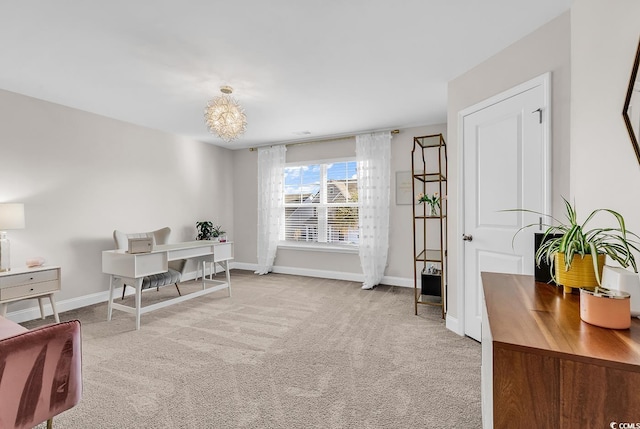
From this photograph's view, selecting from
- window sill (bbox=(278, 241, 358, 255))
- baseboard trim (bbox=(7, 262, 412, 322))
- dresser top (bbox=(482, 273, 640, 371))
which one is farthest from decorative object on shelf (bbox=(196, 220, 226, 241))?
dresser top (bbox=(482, 273, 640, 371))

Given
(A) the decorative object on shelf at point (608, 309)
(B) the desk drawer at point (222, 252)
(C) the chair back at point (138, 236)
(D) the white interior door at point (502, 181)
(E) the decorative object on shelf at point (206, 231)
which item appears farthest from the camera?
(E) the decorative object on shelf at point (206, 231)

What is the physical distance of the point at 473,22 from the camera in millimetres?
2109

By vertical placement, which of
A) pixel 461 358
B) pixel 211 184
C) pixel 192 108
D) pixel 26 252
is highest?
pixel 192 108

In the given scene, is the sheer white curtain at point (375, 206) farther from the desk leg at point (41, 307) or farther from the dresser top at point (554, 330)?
the desk leg at point (41, 307)

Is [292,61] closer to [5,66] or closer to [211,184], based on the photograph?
[5,66]

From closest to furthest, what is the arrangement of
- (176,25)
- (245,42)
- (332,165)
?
(176,25) < (245,42) < (332,165)

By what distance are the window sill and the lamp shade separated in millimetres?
3598

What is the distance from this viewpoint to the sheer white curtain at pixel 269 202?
5613mm

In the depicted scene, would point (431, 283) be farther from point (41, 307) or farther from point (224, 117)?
point (41, 307)

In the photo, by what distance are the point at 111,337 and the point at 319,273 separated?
3.22 metres

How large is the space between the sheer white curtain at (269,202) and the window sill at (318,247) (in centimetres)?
19

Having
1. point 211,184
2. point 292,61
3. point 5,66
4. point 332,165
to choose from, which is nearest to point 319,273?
point 332,165

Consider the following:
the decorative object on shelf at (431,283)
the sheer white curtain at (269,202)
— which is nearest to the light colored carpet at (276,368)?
the decorative object on shelf at (431,283)

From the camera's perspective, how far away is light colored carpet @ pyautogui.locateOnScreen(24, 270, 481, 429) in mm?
1765
